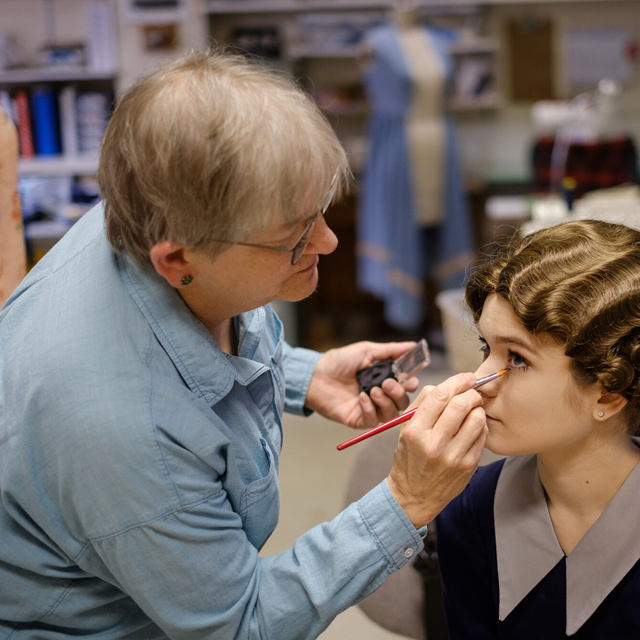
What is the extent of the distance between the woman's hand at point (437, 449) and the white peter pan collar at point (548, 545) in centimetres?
17

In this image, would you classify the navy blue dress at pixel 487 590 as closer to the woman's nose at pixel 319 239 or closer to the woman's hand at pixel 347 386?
the woman's hand at pixel 347 386

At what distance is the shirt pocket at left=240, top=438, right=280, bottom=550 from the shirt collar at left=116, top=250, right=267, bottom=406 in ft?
0.47

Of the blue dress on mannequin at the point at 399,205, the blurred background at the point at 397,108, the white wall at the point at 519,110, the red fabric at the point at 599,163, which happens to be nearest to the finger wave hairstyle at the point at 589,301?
the blurred background at the point at 397,108

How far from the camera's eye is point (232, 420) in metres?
1.03

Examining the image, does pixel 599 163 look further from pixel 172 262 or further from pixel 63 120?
pixel 172 262

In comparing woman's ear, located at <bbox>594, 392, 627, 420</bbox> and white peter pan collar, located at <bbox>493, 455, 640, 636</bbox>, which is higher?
woman's ear, located at <bbox>594, 392, 627, 420</bbox>

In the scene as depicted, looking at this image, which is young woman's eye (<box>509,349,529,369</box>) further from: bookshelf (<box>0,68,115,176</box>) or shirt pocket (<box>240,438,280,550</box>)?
bookshelf (<box>0,68,115,176</box>)

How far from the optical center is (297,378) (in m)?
1.43

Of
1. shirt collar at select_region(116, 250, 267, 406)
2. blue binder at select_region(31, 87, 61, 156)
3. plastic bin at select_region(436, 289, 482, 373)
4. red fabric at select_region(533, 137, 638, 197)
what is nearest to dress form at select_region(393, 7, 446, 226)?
red fabric at select_region(533, 137, 638, 197)

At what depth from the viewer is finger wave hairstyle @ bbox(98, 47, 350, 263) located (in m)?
0.84

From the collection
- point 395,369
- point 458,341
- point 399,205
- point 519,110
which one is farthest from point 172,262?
point 519,110

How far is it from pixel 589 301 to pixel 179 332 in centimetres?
54

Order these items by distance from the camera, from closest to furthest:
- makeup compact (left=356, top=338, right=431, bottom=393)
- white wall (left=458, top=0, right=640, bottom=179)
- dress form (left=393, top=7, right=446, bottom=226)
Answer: makeup compact (left=356, top=338, right=431, bottom=393) → dress form (left=393, top=7, right=446, bottom=226) → white wall (left=458, top=0, right=640, bottom=179)

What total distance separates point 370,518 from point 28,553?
0.45 m
